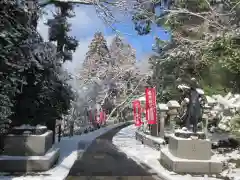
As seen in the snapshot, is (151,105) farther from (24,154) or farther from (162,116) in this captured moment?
(24,154)

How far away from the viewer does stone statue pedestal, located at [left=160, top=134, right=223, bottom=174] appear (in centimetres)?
1105

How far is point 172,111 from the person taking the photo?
20.2 m

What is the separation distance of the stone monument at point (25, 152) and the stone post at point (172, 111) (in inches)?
395

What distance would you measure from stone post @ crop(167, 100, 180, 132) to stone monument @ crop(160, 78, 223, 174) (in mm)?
7478

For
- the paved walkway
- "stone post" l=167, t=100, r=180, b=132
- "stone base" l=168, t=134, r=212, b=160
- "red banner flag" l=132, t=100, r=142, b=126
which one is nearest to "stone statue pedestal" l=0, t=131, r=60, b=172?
the paved walkway

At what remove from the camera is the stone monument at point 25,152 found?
10.6m

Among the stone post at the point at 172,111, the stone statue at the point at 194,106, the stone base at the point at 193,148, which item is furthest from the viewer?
the stone post at the point at 172,111

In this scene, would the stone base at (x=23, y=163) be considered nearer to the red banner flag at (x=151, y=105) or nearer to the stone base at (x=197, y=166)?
the stone base at (x=197, y=166)

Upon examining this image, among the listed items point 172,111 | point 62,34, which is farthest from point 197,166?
point 62,34

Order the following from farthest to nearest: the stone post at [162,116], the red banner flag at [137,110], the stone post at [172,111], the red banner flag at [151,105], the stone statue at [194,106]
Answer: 1. the red banner flag at [137,110]
2. the red banner flag at [151,105]
3. the stone post at [162,116]
4. the stone post at [172,111]
5. the stone statue at [194,106]

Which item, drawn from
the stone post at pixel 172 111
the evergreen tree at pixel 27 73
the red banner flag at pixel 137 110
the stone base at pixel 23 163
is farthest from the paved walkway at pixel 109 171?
the red banner flag at pixel 137 110

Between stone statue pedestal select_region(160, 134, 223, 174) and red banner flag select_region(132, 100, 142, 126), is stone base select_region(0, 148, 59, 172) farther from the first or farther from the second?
red banner flag select_region(132, 100, 142, 126)

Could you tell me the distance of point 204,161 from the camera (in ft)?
36.7

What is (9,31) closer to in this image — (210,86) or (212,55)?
(212,55)
